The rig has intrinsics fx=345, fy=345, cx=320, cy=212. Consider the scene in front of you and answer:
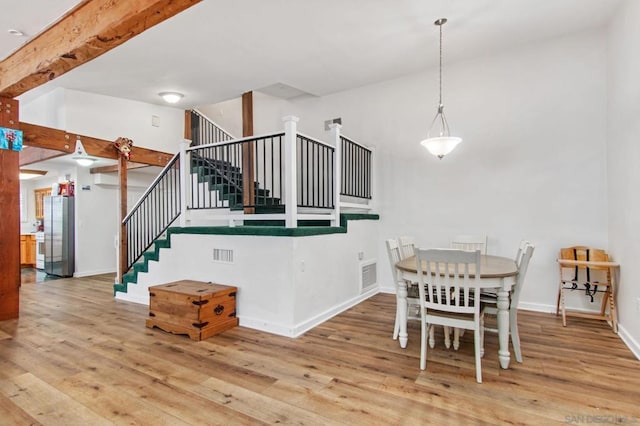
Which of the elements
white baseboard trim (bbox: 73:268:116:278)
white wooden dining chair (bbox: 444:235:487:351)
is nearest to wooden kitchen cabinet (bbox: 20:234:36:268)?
white baseboard trim (bbox: 73:268:116:278)

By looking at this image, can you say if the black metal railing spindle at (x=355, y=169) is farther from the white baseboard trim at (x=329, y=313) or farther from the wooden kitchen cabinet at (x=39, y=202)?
the wooden kitchen cabinet at (x=39, y=202)

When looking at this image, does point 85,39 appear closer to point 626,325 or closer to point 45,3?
point 45,3

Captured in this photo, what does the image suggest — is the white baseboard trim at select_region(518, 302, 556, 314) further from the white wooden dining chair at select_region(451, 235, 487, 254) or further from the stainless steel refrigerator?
the stainless steel refrigerator

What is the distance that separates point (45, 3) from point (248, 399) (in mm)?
3783

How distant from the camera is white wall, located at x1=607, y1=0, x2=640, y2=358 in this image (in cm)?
291

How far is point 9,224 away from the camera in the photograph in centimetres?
403

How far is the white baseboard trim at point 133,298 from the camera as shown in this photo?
182 inches

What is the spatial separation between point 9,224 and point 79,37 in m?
2.52

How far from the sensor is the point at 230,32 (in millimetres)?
3803

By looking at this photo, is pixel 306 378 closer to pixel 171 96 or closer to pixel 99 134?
pixel 171 96

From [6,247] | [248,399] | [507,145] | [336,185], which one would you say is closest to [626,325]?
[507,145]

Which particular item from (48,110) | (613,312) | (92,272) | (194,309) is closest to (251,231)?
(194,309)

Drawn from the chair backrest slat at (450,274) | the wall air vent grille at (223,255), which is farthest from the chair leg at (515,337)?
the wall air vent grille at (223,255)

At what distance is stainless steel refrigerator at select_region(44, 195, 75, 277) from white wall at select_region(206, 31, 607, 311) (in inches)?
241
